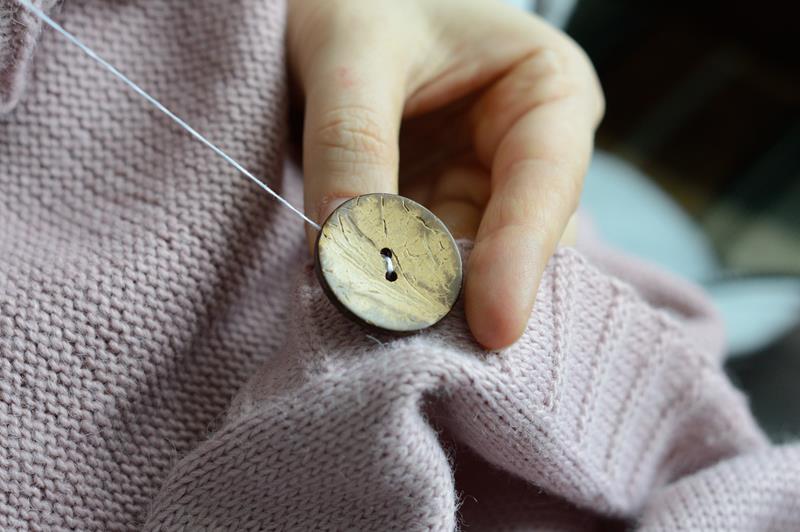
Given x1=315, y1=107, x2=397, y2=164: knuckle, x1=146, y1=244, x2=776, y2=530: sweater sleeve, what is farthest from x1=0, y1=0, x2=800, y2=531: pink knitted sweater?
x1=315, y1=107, x2=397, y2=164: knuckle

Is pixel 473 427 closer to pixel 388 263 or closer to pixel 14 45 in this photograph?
pixel 388 263

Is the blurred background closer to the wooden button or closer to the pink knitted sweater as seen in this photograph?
the pink knitted sweater

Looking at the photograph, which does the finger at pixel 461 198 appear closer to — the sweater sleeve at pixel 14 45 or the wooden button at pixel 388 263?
the wooden button at pixel 388 263

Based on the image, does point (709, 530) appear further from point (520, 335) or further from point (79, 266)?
point (79, 266)

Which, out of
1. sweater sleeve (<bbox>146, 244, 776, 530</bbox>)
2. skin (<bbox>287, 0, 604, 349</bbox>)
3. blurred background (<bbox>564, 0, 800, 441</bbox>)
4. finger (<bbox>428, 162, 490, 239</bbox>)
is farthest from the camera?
blurred background (<bbox>564, 0, 800, 441</bbox>)

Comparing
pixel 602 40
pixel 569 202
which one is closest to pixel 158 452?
pixel 569 202

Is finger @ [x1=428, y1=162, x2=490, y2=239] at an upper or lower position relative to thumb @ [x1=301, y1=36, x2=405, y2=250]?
lower

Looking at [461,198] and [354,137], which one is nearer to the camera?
A: [354,137]

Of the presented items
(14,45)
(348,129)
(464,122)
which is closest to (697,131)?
(464,122)
